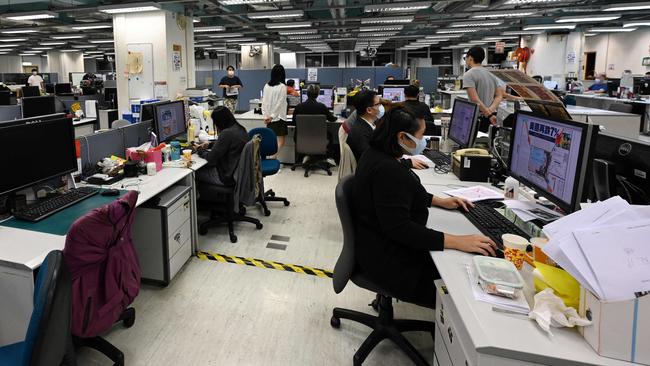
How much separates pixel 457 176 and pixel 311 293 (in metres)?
1.22

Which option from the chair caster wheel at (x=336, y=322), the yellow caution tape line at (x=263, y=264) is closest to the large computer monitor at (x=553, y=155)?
the chair caster wheel at (x=336, y=322)

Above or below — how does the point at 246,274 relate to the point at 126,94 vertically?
below

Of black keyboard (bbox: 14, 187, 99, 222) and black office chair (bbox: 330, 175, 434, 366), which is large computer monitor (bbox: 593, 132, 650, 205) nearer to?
black office chair (bbox: 330, 175, 434, 366)

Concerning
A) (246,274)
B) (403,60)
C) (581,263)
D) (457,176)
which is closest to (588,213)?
(581,263)

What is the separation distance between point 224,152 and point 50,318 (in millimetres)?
2366

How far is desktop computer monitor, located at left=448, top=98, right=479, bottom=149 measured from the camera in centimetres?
301

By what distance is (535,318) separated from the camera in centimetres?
112

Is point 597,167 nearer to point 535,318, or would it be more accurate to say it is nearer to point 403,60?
point 535,318

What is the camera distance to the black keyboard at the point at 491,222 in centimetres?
172

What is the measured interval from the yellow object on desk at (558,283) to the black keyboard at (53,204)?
2089 millimetres

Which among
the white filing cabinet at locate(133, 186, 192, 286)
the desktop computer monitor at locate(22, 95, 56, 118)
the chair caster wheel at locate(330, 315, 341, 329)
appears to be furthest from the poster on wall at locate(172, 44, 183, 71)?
the chair caster wheel at locate(330, 315, 341, 329)

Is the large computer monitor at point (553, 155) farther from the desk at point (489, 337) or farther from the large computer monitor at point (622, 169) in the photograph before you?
the desk at point (489, 337)

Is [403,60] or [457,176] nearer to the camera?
Result: [457,176]

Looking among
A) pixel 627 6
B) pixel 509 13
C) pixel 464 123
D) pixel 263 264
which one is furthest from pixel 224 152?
pixel 627 6
